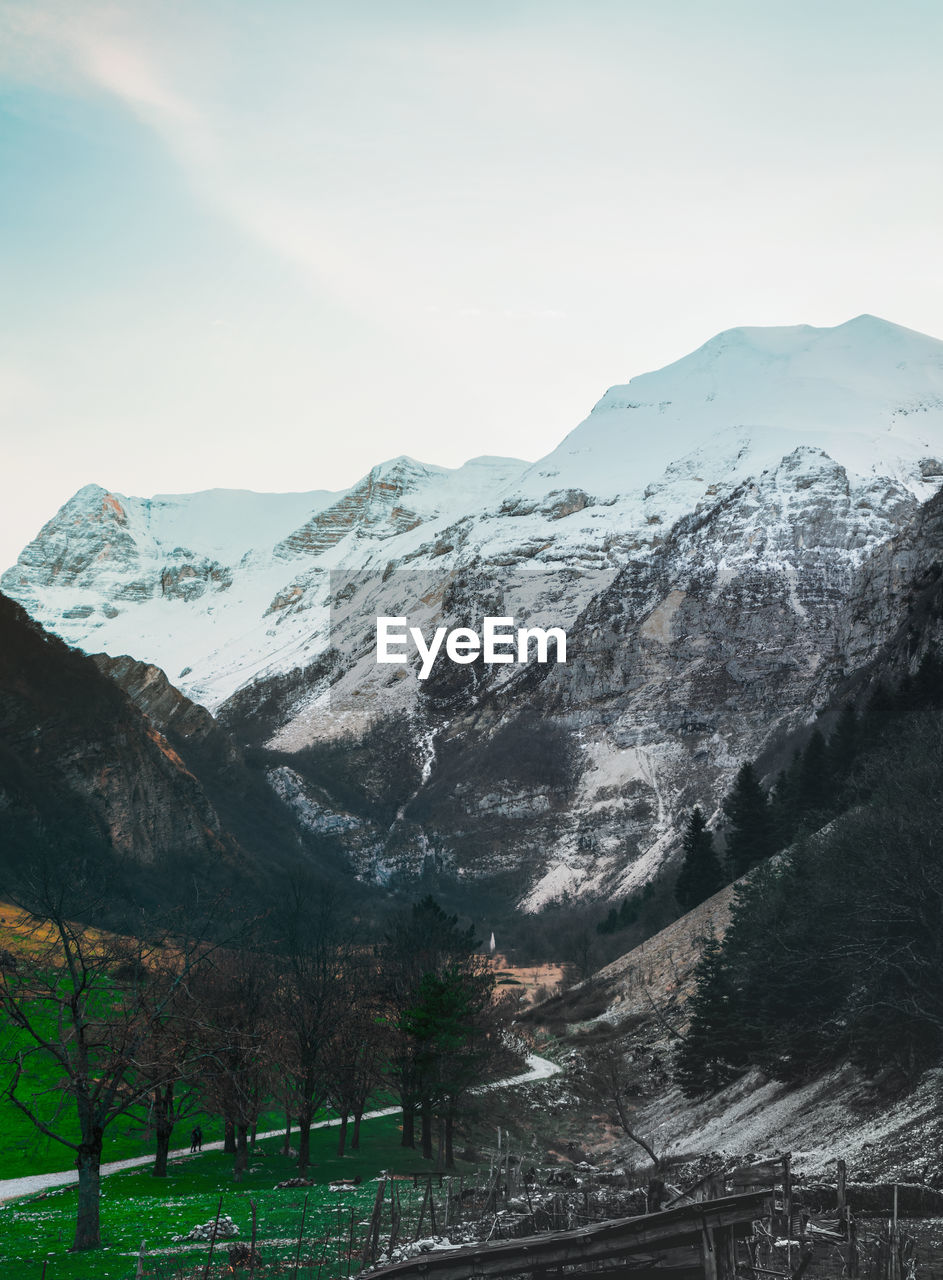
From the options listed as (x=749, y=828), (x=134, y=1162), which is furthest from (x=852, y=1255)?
(x=749, y=828)

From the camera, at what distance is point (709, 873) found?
102 metres

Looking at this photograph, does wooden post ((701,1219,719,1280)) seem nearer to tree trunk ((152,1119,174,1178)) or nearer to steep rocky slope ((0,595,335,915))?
tree trunk ((152,1119,174,1178))

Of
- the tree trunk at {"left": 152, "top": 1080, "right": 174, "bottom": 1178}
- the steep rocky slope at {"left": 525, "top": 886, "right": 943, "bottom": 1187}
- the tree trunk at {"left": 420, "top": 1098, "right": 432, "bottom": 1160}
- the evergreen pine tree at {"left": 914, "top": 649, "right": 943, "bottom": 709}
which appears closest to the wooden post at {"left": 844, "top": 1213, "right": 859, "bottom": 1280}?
the steep rocky slope at {"left": 525, "top": 886, "right": 943, "bottom": 1187}

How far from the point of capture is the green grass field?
24073mm

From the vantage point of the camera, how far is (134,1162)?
55.3 metres

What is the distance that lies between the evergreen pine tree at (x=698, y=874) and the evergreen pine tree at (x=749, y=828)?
4.01 m

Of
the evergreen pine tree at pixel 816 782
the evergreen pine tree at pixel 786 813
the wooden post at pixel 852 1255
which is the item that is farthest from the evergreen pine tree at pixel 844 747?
the wooden post at pixel 852 1255

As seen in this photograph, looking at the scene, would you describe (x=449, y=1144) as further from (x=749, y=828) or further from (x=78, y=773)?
(x=78, y=773)

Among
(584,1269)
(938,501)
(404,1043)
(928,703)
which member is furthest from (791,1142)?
(938,501)

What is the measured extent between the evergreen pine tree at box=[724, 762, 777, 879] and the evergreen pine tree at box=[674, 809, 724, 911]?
4010 mm

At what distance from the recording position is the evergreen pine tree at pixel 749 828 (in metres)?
91.6

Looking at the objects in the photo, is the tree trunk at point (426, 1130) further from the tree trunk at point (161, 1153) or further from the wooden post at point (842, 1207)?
the wooden post at point (842, 1207)

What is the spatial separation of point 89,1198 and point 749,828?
250 ft

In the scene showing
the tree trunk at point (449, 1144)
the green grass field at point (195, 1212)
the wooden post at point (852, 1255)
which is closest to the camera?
the wooden post at point (852, 1255)
